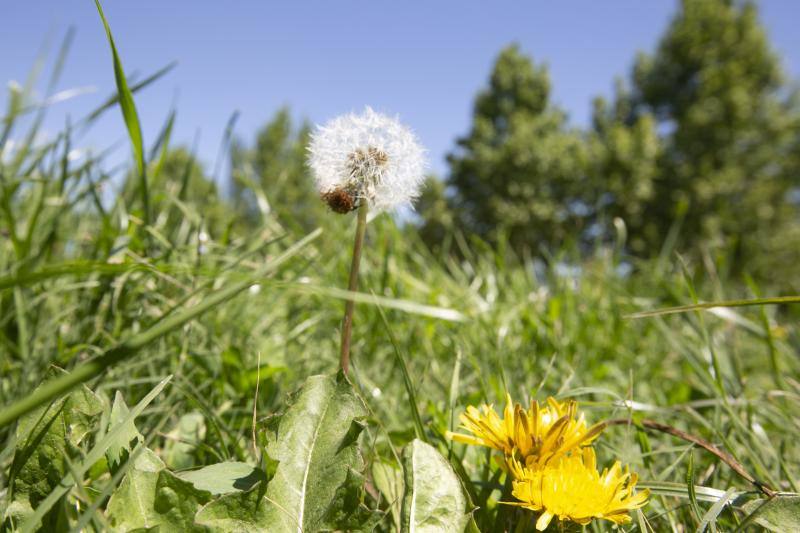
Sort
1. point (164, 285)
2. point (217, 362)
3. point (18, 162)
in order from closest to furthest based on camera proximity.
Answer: point (217, 362), point (164, 285), point (18, 162)

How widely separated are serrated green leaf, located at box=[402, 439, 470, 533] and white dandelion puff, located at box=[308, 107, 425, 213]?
259 millimetres

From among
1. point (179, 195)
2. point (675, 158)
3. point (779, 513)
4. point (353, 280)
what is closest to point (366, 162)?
point (353, 280)

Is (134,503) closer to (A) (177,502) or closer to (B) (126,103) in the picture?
(A) (177,502)

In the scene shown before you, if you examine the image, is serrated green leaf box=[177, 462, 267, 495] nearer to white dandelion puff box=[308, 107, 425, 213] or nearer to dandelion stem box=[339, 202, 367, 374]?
dandelion stem box=[339, 202, 367, 374]

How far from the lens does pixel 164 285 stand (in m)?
1.09

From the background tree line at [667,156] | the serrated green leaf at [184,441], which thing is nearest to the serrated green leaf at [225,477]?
the serrated green leaf at [184,441]

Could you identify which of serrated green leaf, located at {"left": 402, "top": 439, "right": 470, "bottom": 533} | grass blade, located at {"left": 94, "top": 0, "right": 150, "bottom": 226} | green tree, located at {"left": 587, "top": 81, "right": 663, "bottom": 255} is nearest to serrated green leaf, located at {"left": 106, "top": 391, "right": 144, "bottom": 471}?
serrated green leaf, located at {"left": 402, "top": 439, "right": 470, "bottom": 533}

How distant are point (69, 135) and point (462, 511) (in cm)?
111

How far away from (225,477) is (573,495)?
322 mm

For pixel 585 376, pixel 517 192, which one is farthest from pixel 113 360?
pixel 517 192

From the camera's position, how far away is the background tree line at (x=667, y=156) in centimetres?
1752

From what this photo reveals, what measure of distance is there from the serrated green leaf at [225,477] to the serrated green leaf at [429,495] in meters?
0.13

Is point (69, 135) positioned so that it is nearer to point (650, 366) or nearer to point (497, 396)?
point (497, 396)

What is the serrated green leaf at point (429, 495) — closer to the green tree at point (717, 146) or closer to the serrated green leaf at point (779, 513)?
the serrated green leaf at point (779, 513)
